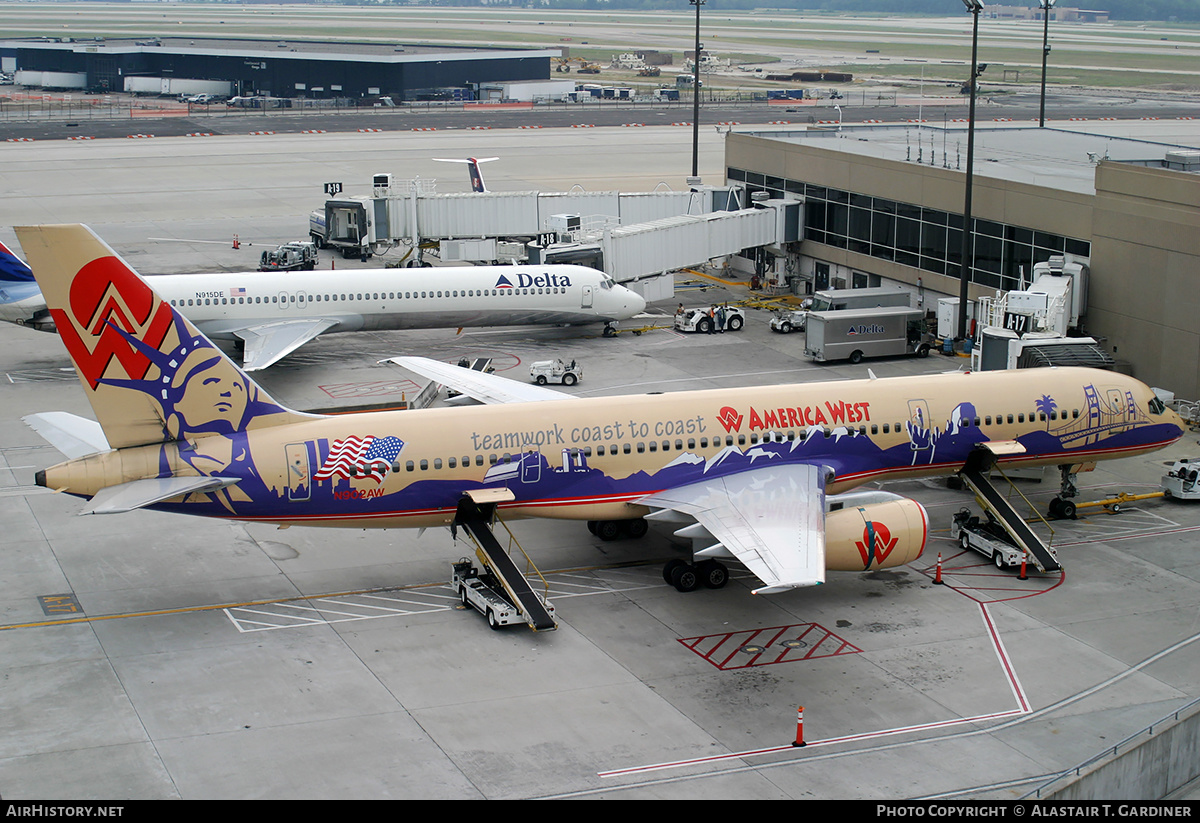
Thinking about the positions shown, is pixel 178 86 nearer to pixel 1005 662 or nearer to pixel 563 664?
pixel 563 664

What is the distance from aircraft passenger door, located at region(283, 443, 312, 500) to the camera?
32.5m

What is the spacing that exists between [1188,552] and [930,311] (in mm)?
28255

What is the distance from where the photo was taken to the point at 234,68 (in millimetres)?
184875

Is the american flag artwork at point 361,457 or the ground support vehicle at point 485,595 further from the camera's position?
the american flag artwork at point 361,457

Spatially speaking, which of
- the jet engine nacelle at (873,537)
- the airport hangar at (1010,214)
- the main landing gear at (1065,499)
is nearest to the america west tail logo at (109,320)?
the jet engine nacelle at (873,537)

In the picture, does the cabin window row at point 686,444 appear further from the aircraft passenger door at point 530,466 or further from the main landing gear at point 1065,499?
the main landing gear at point 1065,499

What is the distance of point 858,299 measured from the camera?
6100 cm

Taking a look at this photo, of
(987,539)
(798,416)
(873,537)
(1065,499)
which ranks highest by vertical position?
(798,416)

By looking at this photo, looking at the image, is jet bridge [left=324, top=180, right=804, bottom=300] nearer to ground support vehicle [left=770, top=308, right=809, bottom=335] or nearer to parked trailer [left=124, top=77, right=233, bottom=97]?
ground support vehicle [left=770, top=308, right=809, bottom=335]

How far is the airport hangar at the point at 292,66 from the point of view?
593 feet

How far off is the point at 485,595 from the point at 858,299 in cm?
3374

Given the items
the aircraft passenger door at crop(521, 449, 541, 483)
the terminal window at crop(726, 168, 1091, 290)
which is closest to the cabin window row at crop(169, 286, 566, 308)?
the terminal window at crop(726, 168, 1091, 290)

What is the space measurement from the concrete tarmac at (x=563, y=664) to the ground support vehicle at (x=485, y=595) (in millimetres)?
434

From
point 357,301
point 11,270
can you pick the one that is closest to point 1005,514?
point 357,301
